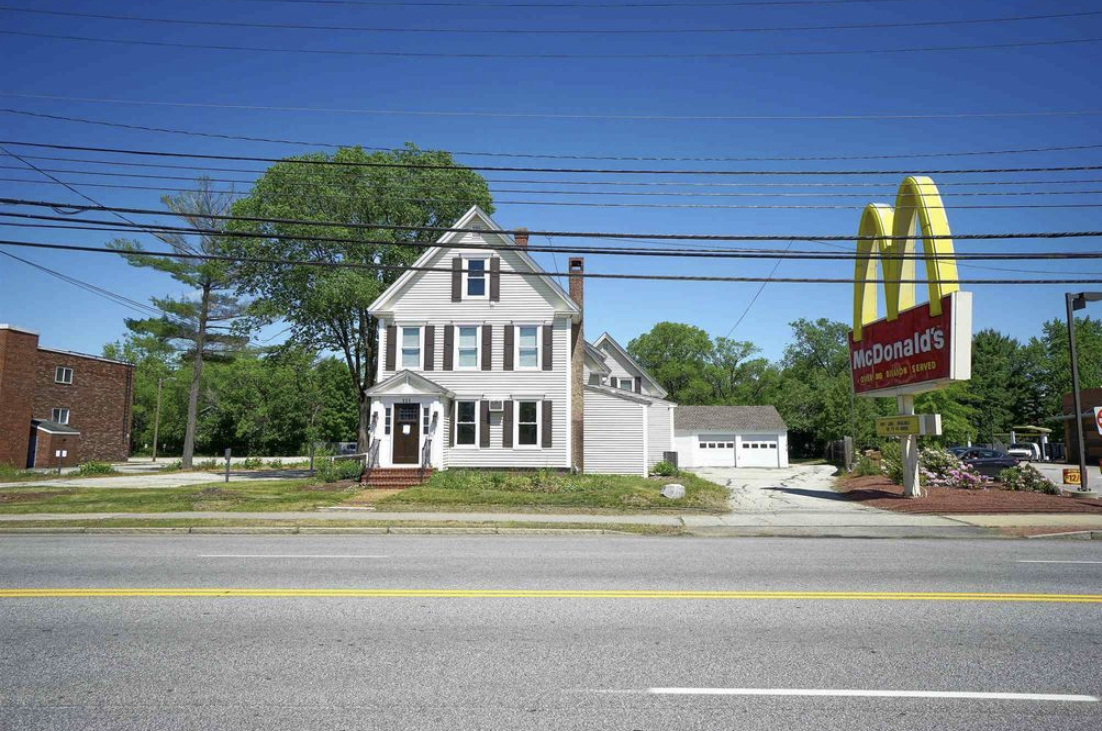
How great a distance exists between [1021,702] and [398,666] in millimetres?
4580

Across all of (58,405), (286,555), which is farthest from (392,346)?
(58,405)

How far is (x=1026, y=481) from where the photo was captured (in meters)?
22.3

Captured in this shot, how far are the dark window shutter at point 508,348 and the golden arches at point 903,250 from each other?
43.5ft

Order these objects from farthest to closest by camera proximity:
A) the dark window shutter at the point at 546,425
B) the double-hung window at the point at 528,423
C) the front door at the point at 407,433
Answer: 1. the double-hung window at the point at 528,423
2. the dark window shutter at the point at 546,425
3. the front door at the point at 407,433

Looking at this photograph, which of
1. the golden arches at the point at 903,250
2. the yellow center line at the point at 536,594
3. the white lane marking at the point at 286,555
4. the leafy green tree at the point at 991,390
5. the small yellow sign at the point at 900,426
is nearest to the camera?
the yellow center line at the point at 536,594

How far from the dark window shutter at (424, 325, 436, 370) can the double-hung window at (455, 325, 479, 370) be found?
3.19ft

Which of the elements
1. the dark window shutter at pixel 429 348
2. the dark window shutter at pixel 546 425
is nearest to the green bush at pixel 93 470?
the dark window shutter at pixel 429 348

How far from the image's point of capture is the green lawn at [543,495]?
18828 millimetres

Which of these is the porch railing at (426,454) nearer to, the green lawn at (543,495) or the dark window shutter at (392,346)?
the green lawn at (543,495)

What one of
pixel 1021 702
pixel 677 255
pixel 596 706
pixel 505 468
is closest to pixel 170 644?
Result: pixel 596 706

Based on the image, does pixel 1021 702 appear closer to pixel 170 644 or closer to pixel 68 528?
pixel 170 644

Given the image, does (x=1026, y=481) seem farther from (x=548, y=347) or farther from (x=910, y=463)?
(x=548, y=347)

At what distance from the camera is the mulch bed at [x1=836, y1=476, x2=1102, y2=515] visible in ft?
58.6

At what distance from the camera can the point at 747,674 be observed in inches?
210
